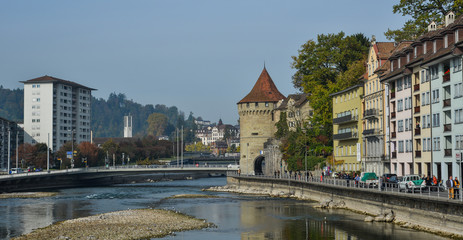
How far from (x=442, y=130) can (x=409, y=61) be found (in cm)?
1118

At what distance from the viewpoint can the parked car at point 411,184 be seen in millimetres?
48284

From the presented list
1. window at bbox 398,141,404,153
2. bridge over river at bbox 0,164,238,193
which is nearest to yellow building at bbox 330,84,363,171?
window at bbox 398,141,404,153

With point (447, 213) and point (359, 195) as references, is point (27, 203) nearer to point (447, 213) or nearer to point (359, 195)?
point (359, 195)

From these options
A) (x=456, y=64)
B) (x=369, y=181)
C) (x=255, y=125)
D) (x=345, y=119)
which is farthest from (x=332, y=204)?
(x=255, y=125)

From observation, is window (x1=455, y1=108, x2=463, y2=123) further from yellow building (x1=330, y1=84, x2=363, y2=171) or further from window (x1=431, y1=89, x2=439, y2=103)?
yellow building (x1=330, y1=84, x2=363, y2=171)

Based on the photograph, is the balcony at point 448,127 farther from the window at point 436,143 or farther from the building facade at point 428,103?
the window at point 436,143

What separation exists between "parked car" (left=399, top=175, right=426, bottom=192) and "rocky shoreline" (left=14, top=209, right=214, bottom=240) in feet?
51.0

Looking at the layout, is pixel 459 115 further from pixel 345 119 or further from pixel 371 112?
pixel 345 119

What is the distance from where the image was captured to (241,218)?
59.0 meters

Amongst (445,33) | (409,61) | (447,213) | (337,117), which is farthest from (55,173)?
(447,213)

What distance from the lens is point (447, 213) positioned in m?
39.9

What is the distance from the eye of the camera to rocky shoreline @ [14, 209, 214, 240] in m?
45.0

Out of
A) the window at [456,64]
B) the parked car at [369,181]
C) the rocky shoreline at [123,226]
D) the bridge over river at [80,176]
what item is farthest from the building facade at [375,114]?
the bridge over river at [80,176]

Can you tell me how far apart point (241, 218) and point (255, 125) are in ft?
239
